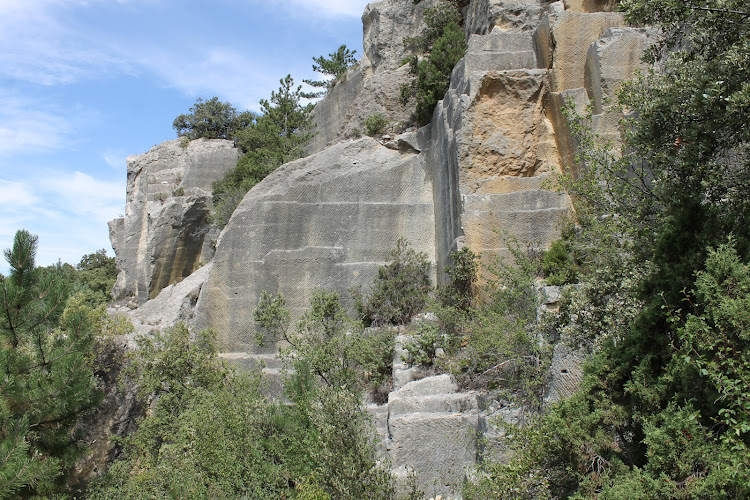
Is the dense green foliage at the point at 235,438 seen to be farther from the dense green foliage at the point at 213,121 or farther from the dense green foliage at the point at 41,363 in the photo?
the dense green foliage at the point at 213,121

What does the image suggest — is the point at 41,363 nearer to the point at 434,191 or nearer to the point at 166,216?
the point at 434,191

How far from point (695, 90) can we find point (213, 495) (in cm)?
701

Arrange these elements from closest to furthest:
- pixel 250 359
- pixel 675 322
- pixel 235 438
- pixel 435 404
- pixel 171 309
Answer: pixel 675 322, pixel 435 404, pixel 235 438, pixel 250 359, pixel 171 309

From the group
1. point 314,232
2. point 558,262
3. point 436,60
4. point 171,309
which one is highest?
point 436,60

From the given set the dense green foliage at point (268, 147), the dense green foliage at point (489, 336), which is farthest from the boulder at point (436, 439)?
the dense green foliage at point (268, 147)

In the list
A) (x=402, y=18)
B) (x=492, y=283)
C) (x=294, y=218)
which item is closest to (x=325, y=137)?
(x=402, y=18)

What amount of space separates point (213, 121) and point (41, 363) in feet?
66.1

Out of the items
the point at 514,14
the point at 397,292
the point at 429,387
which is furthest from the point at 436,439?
the point at 514,14

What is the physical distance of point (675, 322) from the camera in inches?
185

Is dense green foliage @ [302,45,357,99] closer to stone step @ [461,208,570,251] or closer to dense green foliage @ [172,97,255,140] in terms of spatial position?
dense green foliage @ [172,97,255,140]

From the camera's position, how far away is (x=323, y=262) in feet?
48.6

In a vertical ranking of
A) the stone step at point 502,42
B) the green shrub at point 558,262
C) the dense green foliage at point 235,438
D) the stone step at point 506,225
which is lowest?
the dense green foliage at point 235,438

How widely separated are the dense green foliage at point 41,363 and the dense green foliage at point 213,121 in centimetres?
1877

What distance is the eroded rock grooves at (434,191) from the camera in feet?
27.9
